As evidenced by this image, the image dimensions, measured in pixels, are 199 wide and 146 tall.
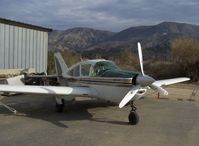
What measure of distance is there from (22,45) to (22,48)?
18 centimetres

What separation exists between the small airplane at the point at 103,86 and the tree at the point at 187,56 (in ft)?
62.0

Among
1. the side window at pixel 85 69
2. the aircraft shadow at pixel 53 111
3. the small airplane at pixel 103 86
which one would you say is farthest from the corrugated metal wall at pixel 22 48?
the side window at pixel 85 69

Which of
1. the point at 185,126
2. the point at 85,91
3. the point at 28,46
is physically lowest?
the point at 185,126

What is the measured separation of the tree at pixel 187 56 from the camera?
31.4 metres

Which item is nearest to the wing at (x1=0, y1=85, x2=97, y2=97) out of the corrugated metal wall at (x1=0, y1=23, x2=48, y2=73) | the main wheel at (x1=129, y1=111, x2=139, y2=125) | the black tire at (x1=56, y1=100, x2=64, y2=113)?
the black tire at (x1=56, y1=100, x2=64, y2=113)

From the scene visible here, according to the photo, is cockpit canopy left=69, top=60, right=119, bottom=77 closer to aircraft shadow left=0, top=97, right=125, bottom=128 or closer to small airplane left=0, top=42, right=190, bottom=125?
small airplane left=0, top=42, right=190, bottom=125

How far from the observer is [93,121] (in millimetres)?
11133

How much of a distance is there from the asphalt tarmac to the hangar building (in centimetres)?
609

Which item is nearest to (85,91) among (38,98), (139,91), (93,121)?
(93,121)

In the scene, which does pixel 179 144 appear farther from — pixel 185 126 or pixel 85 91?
pixel 85 91

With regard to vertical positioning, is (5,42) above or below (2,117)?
above

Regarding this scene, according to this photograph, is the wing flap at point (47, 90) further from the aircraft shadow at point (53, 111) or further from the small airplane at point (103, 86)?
the aircraft shadow at point (53, 111)

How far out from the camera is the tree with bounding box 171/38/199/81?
1237 inches

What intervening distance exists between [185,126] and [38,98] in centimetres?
A: 779
